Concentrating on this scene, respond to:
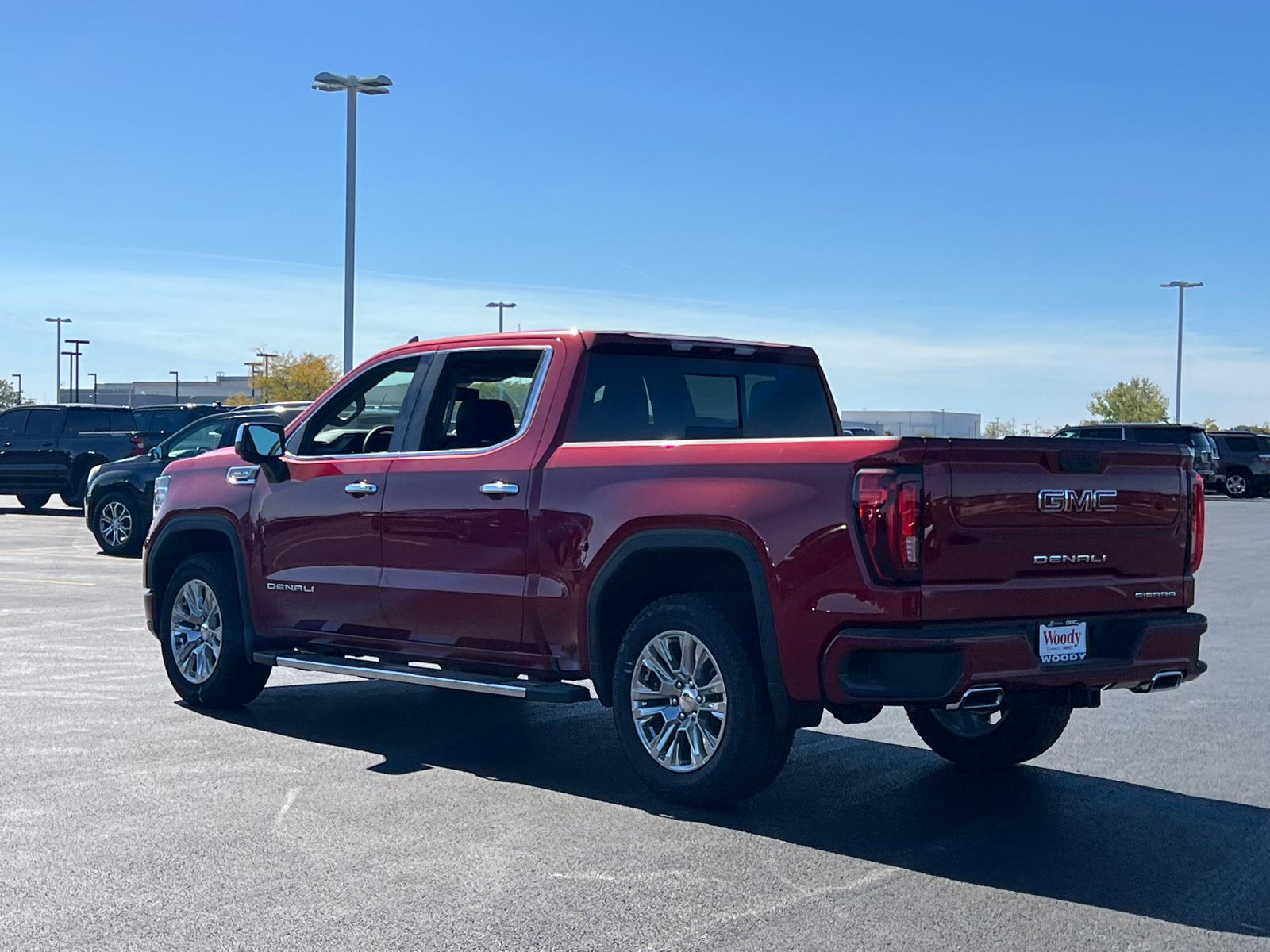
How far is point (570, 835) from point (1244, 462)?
4042 centimetres

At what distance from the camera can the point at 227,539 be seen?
28.6 ft

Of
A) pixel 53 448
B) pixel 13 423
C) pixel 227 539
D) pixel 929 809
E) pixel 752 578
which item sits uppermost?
pixel 13 423

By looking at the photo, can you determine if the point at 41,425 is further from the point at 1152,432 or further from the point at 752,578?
the point at 1152,432

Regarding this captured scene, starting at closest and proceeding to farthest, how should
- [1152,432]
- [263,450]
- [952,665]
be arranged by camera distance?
[952,665] → [263,450] → [1152,432]

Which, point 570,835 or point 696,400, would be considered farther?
point 696,400

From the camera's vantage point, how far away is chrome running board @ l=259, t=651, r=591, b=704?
21.5 feet

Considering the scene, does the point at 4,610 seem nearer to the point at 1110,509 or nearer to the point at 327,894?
the point at 327,894

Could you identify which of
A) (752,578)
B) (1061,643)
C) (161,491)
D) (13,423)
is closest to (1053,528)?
(1061,643)

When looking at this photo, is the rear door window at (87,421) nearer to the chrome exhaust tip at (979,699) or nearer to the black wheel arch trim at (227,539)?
the black wheel arch trim at (227,539)

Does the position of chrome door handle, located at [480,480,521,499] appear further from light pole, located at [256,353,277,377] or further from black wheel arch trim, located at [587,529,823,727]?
light pole, located at [256,353,277,377]

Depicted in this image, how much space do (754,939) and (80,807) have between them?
302cm

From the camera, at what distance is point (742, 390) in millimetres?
7609

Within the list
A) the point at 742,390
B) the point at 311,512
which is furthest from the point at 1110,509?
the point at 311,512

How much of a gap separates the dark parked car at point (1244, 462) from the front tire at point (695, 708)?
129 feet
